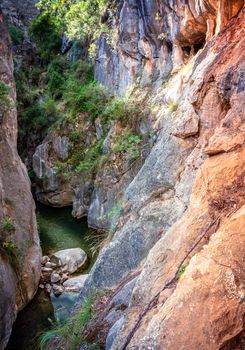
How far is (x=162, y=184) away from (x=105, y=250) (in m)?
1.54

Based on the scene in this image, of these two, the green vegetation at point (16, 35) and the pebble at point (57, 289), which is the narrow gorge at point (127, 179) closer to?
the pebble at point (57, 289)

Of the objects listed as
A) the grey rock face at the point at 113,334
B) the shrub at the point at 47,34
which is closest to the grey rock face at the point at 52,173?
the shrub at the point at 47,34

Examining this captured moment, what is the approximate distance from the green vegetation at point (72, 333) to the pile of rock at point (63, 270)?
217 inches

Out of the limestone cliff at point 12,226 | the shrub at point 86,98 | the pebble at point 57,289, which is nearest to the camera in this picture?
the limestone cliff at point 12,226

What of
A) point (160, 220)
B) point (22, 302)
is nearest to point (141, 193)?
point (160, 220)

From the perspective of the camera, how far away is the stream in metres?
8.31

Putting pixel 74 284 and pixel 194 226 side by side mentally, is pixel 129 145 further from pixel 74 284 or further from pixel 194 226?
pixel 194 226

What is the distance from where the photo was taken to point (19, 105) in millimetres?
21781

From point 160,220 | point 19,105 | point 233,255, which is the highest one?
point 19,105

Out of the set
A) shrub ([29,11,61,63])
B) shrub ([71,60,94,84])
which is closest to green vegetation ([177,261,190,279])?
shrub ([71,60,94,84])

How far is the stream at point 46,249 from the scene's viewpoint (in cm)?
831

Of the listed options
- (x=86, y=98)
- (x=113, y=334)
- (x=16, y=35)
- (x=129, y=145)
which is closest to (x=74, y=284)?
(x=129, y=145)

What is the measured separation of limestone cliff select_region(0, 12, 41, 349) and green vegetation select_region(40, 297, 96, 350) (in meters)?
3.14

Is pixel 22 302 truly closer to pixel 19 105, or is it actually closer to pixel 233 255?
pixel 233 255
